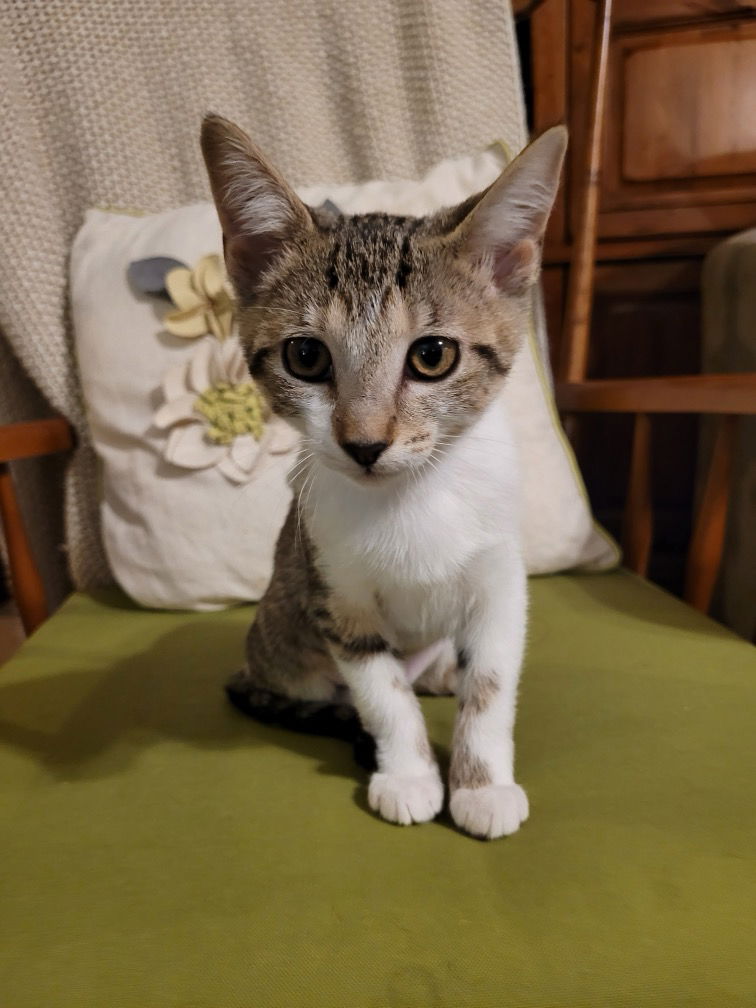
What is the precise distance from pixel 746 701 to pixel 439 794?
360 millimetres

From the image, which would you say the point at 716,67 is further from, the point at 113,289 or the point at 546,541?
the point at 113,289

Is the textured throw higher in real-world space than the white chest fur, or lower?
higher

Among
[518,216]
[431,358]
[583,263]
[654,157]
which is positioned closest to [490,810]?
[431,358]

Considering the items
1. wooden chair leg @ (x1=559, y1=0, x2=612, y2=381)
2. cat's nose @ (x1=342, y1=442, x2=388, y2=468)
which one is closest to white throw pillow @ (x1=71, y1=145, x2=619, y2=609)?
wooden chair leg @ (x1=559, y1=0, x2=612, y2=381)

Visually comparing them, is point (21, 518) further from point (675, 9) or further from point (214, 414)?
point (675, 9)

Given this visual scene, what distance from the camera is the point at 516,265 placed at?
64 cm

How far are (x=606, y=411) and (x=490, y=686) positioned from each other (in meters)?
0.63

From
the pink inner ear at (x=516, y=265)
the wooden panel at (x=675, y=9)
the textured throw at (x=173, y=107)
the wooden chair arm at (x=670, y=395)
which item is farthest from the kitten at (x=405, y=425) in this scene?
the wooden panel at (x=675, y=9)

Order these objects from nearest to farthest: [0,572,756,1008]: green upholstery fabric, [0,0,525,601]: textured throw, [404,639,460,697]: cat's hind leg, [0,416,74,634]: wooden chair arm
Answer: [0,572,756,1008]: green upholstery fabric < [404,639,460,697]: cat's hind leg < [0,416,74,634]: wooden chair arm < [0,0,525,601]: textured throw

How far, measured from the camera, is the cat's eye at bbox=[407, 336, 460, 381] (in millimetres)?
584

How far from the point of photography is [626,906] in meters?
0.51

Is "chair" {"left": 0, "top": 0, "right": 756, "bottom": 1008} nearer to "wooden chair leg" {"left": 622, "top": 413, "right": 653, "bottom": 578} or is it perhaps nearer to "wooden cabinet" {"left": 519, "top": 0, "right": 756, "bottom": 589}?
"wooden chair leg" {"left": 622, "top": 413, "right": 653, "bottom": 578}

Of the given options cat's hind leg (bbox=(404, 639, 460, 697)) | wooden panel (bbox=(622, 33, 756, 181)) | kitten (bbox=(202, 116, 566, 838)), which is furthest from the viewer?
wooden panel (bbox=(622, 33, 756, 181))

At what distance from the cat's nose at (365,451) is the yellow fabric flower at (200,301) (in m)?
0.58
